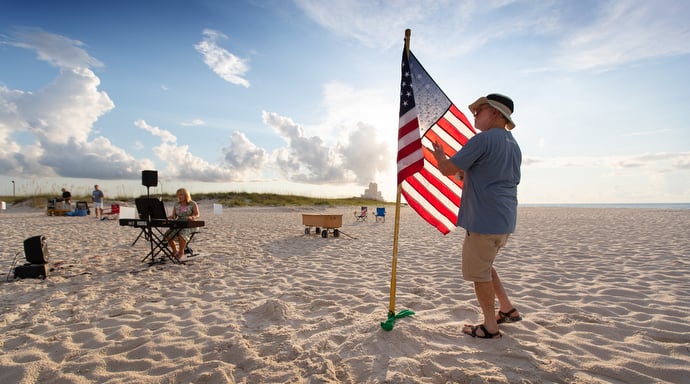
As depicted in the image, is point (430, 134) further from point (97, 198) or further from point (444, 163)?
point (97, 198)

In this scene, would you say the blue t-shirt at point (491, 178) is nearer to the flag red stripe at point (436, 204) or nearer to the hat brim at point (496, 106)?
the hat brim at point (496, 106)

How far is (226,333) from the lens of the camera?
3377 mm

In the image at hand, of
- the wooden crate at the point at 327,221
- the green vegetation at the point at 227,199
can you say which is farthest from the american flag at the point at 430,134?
the green vegetation at the point at 227,199

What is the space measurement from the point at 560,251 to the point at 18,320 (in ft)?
32.0

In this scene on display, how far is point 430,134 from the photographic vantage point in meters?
3.51

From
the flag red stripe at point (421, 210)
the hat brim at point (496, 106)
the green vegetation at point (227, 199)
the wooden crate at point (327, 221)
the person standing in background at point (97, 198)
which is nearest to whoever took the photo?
the hat brim at point (496, 106)

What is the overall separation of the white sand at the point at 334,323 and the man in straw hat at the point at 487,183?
785 millimetres

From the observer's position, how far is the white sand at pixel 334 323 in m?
2.65

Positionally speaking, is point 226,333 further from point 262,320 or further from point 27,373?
point 27,373

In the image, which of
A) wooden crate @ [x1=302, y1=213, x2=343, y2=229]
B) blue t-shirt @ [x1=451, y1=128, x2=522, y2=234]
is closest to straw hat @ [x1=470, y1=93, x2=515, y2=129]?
blue t-shirt @ [x1=451, y1=128, x2=522, y2=234]

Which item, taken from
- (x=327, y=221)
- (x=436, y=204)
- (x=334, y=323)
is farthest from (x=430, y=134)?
(x=327, y=221)

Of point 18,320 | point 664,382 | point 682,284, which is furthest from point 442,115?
point 18,320

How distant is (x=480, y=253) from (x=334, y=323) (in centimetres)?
172

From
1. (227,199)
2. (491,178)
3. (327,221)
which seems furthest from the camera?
(227,199)
